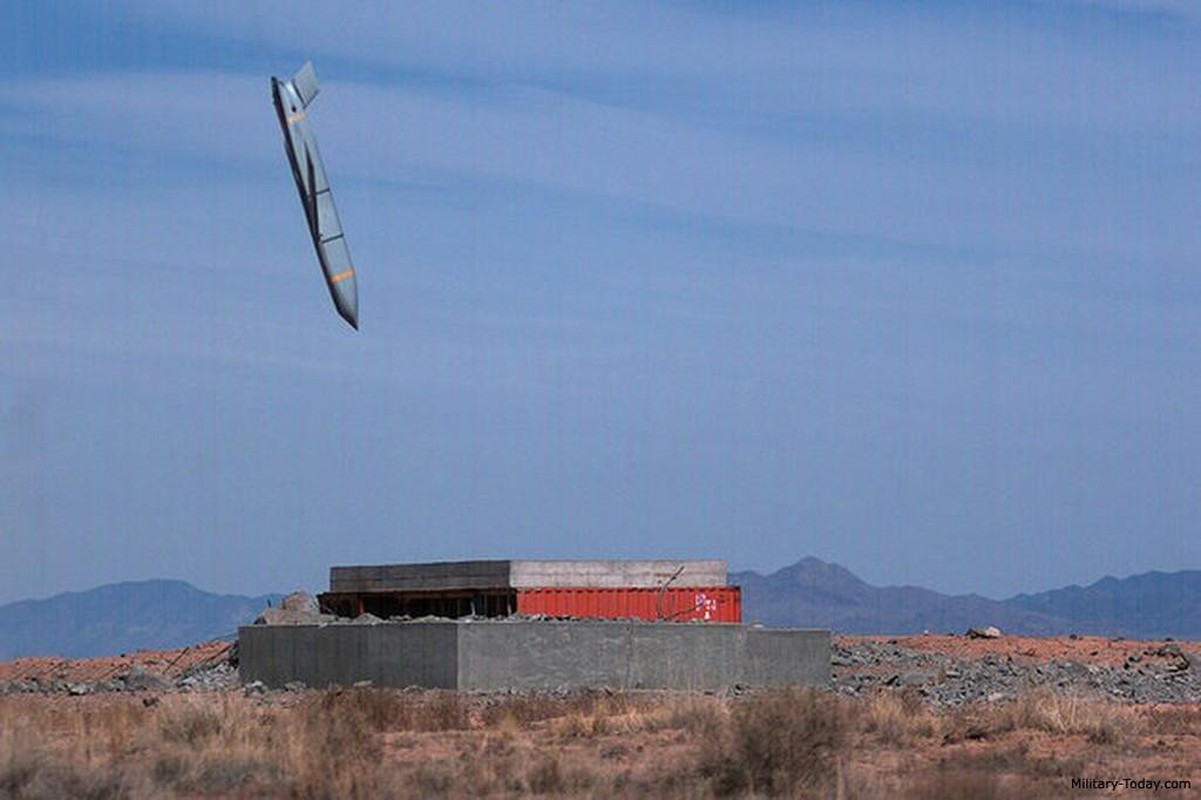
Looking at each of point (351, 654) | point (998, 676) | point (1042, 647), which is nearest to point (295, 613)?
point (351, 654)

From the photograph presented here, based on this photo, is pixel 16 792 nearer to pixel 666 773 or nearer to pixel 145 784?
pixel 145 784

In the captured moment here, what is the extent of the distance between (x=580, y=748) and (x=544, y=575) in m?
21.9

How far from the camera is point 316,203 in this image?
134 ft

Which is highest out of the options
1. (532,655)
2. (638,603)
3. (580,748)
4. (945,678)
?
(638,603)

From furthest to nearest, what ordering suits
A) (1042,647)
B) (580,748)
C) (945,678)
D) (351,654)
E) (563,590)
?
1. (1042,647)
2. (945,678)
3. (563,590)
4. (351,654)
5. (580,748)

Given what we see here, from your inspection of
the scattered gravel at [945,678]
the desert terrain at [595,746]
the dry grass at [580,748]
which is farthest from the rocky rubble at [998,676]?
the dry grass at [580,748]

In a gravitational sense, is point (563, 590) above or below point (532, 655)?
above

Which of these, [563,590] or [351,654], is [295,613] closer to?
[563,590]

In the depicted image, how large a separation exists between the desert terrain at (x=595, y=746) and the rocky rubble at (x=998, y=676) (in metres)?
3.83

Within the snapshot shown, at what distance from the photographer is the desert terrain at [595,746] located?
22453mm

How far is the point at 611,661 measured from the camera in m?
41.5

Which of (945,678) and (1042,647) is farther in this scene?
(1042,647)

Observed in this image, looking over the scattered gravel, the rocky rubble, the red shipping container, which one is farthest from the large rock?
the rocky rubble

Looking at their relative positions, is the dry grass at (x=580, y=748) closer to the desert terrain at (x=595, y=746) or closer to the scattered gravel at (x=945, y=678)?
the desert terrain at (x=595, y=746)
